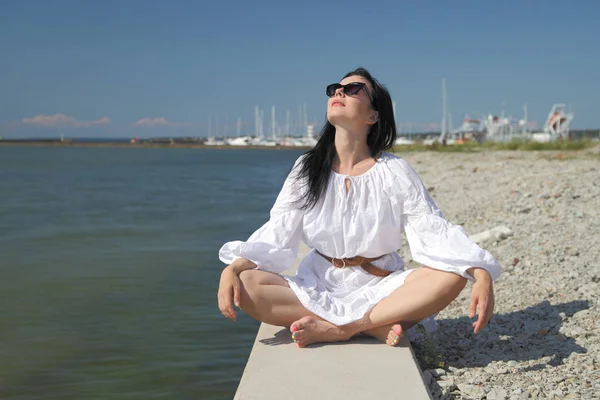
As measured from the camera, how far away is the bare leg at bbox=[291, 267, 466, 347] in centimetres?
327

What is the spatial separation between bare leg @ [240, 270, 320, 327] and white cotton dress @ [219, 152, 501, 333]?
5cm

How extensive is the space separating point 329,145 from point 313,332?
104 cm

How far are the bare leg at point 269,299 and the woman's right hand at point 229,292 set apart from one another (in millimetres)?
60

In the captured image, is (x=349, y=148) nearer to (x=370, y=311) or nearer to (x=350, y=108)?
(x=350, y=108)

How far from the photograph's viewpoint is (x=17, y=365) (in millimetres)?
4688

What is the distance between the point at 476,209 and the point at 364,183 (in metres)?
6.69

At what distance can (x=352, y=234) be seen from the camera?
3486 millimetres

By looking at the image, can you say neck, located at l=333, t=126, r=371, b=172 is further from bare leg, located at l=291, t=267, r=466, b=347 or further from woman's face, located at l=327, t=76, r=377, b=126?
bare leg, located at l=291, t=267, r=466, b=347

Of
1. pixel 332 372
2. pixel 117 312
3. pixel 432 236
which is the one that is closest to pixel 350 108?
pixel 432 236

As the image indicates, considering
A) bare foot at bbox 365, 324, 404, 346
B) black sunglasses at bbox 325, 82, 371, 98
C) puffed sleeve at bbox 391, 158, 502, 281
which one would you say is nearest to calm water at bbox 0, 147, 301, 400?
bare foot at bbox 365, 324, 404, 346

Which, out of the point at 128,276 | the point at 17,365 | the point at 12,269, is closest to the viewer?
the point at 17,365

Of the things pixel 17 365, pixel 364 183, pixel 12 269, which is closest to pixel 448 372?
pixel 364 183

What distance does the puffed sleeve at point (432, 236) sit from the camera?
3207 mm

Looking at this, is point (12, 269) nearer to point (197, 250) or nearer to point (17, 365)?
point (197, 250)
